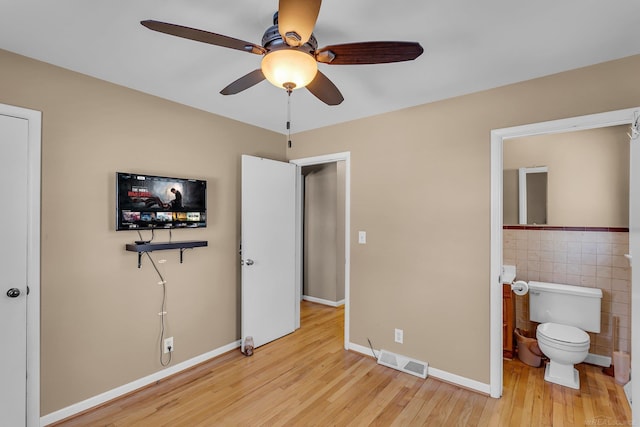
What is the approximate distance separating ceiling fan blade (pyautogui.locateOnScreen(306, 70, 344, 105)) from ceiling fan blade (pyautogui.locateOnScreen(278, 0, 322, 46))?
0.40 metres

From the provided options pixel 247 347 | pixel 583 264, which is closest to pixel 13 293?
pixel 247 347

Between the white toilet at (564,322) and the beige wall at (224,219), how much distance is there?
69cm

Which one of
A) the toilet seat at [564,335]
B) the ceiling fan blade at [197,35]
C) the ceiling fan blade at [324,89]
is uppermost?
the ceiling fan blade at [197,35]

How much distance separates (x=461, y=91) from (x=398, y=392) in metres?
2.48

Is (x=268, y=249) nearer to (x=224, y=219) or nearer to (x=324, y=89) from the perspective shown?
(x=224, y=219)

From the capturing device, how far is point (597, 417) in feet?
7.07

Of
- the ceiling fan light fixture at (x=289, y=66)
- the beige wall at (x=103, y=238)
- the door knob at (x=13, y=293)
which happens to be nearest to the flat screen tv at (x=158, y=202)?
the beige wall at (x=103, y=238)

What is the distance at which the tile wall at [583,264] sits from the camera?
9.25 ft

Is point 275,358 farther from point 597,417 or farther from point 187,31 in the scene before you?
point 187,31

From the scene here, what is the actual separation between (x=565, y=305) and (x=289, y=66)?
127 inches

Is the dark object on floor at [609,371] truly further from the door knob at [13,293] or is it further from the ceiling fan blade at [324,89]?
the door knob at [13,293]

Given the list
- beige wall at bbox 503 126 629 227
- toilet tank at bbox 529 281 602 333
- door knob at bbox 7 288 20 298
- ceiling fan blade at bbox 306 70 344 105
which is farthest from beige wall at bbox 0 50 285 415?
beige wall at bbox 503 126 629 227

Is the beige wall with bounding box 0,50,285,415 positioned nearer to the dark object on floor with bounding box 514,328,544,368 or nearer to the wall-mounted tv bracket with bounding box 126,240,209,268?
the wall-mounted tv bracket with bounding box 126,240,209,268

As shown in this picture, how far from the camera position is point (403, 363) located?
9.30ft
